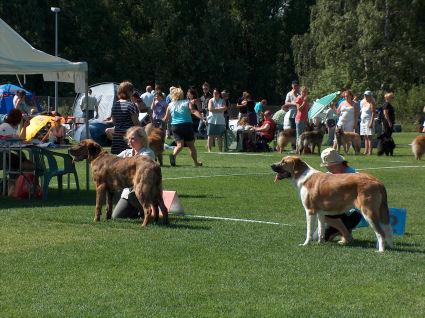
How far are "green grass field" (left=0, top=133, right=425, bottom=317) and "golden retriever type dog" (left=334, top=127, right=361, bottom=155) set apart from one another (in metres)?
11.3

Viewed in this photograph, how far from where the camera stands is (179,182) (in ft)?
53.9

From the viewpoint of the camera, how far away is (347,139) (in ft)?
81.5

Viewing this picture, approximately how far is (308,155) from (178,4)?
4015cm

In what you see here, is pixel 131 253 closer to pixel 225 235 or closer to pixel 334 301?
pixel 225 235

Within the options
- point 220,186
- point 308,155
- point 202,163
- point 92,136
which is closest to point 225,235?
point 220,186

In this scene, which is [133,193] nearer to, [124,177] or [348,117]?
[124,177]

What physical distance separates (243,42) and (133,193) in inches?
2125

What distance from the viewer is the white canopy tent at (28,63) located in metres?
13.6

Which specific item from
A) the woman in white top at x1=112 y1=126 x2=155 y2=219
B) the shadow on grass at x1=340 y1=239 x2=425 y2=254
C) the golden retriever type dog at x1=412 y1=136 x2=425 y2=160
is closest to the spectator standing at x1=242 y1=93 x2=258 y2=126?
the golden retriever type dog at x1=412 y1=136 x2=425 y2=160

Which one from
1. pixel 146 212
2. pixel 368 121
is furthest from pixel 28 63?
pixel 368 121

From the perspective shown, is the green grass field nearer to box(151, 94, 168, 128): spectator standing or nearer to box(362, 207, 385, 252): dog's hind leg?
box(362, 207, 385, 252): dog's hind leg

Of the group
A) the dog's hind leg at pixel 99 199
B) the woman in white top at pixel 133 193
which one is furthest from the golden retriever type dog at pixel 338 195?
the dog's hind leg at pixel 99 199

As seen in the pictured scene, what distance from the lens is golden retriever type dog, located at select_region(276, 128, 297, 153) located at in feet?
83.7

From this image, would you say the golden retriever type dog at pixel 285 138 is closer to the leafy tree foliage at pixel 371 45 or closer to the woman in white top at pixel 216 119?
the woman in white top at pixel 216 119
